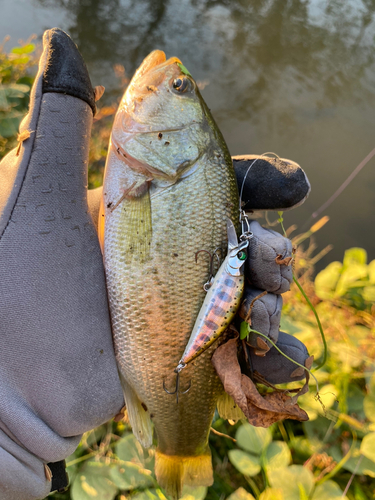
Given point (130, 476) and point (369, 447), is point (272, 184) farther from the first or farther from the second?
point (130, 476)

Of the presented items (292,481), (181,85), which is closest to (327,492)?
(292,481)

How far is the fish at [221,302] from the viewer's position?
1095 millimetres

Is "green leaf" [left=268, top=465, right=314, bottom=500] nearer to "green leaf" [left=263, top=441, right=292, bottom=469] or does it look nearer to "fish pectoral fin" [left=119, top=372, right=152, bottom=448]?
"green leaf" [left=263, top=441, right=292, bottom=469]

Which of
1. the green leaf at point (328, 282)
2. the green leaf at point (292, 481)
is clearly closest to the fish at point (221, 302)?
the green leaf at point (292, 481)

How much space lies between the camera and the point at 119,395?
47.7 inches

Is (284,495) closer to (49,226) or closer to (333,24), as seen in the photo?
(49,226)

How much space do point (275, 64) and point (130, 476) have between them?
482 centimetres

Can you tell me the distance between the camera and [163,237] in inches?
45.7

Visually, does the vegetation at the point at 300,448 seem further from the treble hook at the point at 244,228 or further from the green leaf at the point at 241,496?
the treble hook at the point at 244,228

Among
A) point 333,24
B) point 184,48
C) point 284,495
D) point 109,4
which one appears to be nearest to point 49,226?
point 284,495

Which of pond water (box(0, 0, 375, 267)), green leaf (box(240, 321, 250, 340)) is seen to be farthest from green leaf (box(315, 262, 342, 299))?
green leaf (box(240, 321, 250, 340))

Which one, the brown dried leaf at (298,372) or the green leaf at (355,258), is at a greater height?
the brown dried leaf at (298,372)

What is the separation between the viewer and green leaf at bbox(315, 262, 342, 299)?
268cm

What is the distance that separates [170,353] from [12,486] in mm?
610
